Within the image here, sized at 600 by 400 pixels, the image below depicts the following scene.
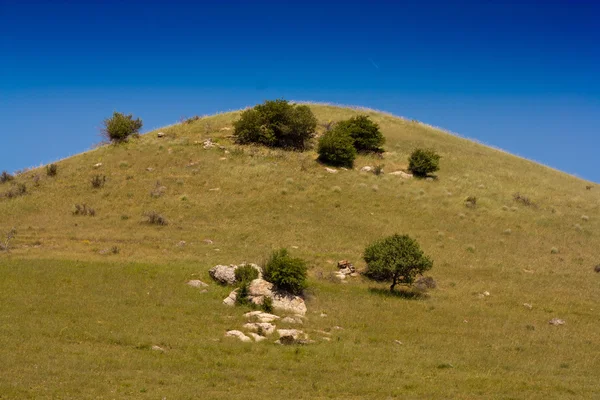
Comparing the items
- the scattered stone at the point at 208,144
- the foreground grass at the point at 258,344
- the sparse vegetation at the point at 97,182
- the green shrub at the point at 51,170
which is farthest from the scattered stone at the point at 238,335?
the scattered stone at the point at 208,144

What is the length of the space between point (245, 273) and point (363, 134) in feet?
111

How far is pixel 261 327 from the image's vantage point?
22422 millimetres

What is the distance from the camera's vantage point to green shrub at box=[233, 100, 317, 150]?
2210 inches

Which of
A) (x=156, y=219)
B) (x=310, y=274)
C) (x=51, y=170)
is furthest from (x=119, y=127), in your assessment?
(x=310, y=274)

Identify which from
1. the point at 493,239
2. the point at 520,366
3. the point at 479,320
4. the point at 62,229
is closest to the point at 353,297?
the point at 479,320

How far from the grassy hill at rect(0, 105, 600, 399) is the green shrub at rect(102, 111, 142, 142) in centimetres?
302

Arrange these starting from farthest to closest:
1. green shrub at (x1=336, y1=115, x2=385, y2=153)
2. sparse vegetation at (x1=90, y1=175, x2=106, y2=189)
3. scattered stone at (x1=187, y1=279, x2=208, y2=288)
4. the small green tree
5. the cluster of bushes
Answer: green shrub at (x1=336, y1=115, x2=385, y2=153)
the cluster of bushes
sparse vegetation at (x1=90, y1=175, x2=106, y2=189)
the small green tree
scattered stone at (x1=187, y1=279, x2=208, y2=288)

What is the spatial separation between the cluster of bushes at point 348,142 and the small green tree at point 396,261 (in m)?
21.7

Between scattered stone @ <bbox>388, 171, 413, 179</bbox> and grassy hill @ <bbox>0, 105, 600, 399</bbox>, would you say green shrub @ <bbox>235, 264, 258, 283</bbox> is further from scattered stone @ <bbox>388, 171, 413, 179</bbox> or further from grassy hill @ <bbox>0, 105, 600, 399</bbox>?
scattered stone @ <bbox>388, 171, 413, 179</bbox>

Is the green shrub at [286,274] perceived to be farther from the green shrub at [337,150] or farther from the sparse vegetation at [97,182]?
the green shrub at [337,150]

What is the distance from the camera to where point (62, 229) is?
3819 centimetres

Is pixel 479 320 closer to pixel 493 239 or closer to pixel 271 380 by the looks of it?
pixel 271 380

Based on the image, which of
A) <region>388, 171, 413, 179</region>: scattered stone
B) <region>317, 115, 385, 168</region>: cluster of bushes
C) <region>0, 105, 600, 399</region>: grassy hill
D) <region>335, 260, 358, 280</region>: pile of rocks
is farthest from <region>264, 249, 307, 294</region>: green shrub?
<region>388, 171, 413, 179</region>: scattered stone

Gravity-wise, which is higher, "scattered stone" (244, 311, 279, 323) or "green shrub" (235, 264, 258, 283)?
"green shrub" (235, 264, 258, 283)
